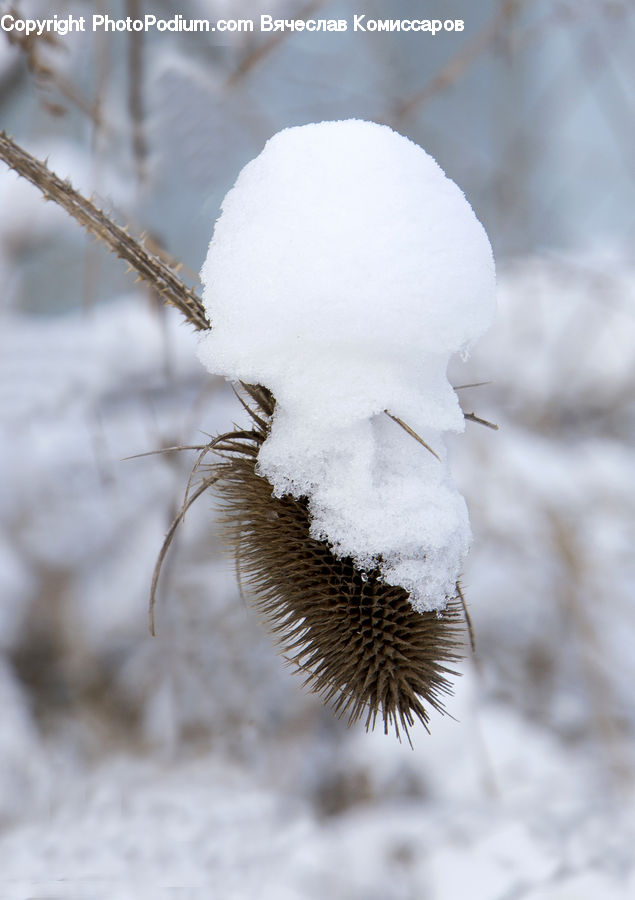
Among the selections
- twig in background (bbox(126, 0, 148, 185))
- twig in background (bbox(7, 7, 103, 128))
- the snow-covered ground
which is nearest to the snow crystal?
twig in background (bbox(7, 7, 103, 128))

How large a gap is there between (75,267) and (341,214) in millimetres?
2798

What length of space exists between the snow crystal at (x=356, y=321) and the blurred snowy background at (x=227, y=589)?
93 cm

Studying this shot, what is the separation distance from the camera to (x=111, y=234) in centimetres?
86

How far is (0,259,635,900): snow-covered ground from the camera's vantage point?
86.4 inches

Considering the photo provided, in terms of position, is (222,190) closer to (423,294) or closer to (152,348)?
(152,348)

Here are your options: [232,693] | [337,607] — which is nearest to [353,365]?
[337,607]

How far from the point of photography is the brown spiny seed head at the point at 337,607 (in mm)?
861

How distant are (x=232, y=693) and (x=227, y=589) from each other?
1.33ft

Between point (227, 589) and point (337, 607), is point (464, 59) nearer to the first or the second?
point (337, 607)

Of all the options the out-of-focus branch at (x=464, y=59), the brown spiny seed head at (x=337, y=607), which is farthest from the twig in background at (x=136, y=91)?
the brown spiny seed head at (x=337, y=607)

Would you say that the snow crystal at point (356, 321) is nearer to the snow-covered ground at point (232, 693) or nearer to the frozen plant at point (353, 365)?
the frozen plant at point (353, 365)

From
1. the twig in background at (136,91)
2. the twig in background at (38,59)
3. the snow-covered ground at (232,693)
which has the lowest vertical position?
the snow-covered ground at (232,693)

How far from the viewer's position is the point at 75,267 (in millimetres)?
3236

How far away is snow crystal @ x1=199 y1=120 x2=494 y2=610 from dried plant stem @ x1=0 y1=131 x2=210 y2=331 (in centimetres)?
4
